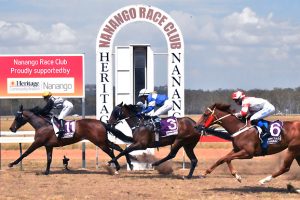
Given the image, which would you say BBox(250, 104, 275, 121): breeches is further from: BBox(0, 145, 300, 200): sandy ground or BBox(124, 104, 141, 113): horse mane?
BBox(124, 104, 141, 113): horse mane

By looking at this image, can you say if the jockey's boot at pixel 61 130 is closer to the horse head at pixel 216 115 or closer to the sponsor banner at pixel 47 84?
the sponsor banner at pixel 47 84

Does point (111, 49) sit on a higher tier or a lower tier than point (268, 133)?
higher

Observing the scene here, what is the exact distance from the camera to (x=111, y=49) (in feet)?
71.6

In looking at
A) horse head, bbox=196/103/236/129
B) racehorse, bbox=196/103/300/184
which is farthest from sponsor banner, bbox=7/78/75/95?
racehorse, bbox=196/103/300/184

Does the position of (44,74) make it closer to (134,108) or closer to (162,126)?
(134,108)

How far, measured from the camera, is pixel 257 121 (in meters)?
14.5

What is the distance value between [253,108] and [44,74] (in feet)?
31.2

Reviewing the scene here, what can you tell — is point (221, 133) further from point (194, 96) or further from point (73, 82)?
point (194, 96)

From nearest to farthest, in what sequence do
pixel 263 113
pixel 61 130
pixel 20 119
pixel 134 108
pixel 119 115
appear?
pixel 263 113, pixel 134 108, pixel 119 115, pixel 61 130, pixel 20 119

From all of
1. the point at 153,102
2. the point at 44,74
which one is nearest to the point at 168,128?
the point at 153,102

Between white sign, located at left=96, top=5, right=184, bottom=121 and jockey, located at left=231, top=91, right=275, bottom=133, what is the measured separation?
6.74 meters

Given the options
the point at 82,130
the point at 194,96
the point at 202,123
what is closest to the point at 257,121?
the point at 202,123

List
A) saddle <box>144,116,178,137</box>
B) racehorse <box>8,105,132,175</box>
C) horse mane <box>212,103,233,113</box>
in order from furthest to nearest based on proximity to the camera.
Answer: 1. racehorse <box>8,105,132,175</box>
2. saddle <box>144,116,178,137</box>
3. horse mane <box>212,103,233,113</box>

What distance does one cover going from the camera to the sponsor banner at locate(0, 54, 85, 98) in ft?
73.1
